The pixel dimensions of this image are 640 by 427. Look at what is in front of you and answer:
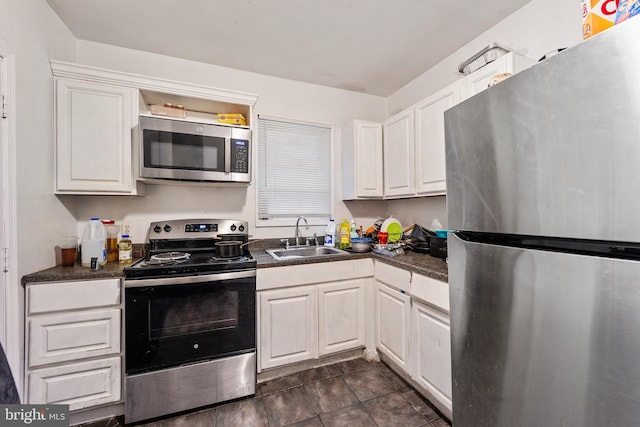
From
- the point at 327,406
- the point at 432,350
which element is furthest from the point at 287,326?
the point at 432,350

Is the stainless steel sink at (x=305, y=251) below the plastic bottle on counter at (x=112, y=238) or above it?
below

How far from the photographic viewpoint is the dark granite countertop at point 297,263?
141 cm

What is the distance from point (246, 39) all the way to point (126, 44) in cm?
97

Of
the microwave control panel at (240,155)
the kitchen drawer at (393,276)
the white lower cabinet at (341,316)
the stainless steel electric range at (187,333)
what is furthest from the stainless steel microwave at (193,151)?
the kitchen drawer at (393,276)

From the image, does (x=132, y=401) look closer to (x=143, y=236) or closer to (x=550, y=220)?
(x=143, y=236)

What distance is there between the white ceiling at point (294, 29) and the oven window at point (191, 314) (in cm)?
187

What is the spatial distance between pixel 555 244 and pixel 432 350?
1.20 m

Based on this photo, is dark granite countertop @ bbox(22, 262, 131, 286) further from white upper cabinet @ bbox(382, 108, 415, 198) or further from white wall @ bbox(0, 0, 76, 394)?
white upper cabinet @ bbox(382, 108, 415, 198)

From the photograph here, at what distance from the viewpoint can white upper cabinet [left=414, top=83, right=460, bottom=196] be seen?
183 centimetres

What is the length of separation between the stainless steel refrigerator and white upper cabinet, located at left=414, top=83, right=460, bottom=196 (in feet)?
3.80

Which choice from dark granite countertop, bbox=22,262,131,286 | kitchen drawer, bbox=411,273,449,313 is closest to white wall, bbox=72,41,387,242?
dark granite countertop, bbox=22,262,131,286

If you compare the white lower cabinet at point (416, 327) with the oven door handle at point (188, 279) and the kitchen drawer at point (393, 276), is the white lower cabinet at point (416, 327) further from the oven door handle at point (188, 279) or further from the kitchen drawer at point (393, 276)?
the oven door handle at point (188, 279)

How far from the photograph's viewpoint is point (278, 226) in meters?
2.53

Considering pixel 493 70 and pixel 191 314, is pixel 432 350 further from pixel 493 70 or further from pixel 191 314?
pixel 493 70
